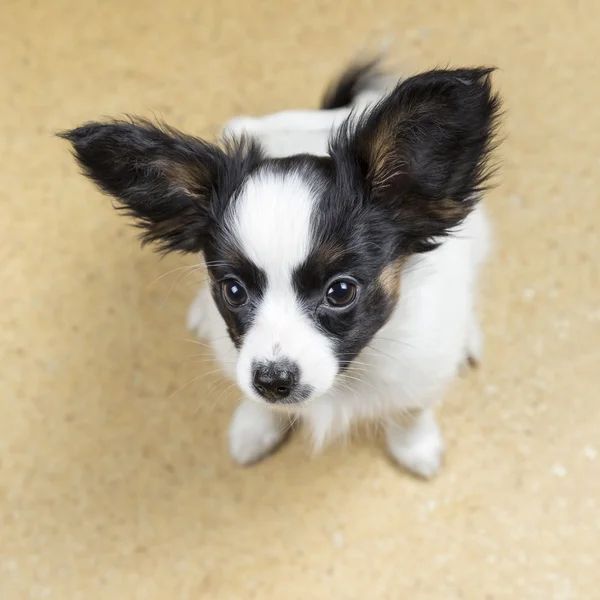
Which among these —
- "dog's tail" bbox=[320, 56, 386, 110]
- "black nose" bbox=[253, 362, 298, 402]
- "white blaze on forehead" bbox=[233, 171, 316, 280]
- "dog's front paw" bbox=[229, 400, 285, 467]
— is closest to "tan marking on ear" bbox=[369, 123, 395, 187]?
"white blaze on forehead" bbox=[233, 171, 316, 280]

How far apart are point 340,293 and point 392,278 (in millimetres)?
129

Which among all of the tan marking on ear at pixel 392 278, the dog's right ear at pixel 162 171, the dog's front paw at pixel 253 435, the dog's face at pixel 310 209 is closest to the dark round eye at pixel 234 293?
the dog's face at pixel 310 209

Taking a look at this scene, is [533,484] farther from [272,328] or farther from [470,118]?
[470,118]

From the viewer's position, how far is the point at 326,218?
1.26 m

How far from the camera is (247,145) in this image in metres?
1.43

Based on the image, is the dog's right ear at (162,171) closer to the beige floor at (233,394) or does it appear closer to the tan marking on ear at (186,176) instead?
the tan marking on ear at (186,176)

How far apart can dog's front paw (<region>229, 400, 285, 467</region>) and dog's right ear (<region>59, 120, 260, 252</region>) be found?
0.68m

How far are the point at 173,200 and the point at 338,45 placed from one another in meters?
1.35

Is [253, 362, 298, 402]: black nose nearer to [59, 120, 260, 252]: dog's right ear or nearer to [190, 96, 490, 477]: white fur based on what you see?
[190, 96, 490, 477]: white fur

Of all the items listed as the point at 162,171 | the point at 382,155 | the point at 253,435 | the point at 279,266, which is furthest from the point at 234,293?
the point at 253,435

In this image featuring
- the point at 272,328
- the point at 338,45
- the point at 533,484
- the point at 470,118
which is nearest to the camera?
the point at 470,118

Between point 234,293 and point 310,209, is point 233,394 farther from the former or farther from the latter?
point 310,209

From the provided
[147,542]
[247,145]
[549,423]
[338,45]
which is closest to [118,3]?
[338,45]

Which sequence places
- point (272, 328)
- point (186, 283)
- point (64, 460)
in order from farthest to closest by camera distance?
point (186, 283) → point (64, 460) → point (272, 328)
